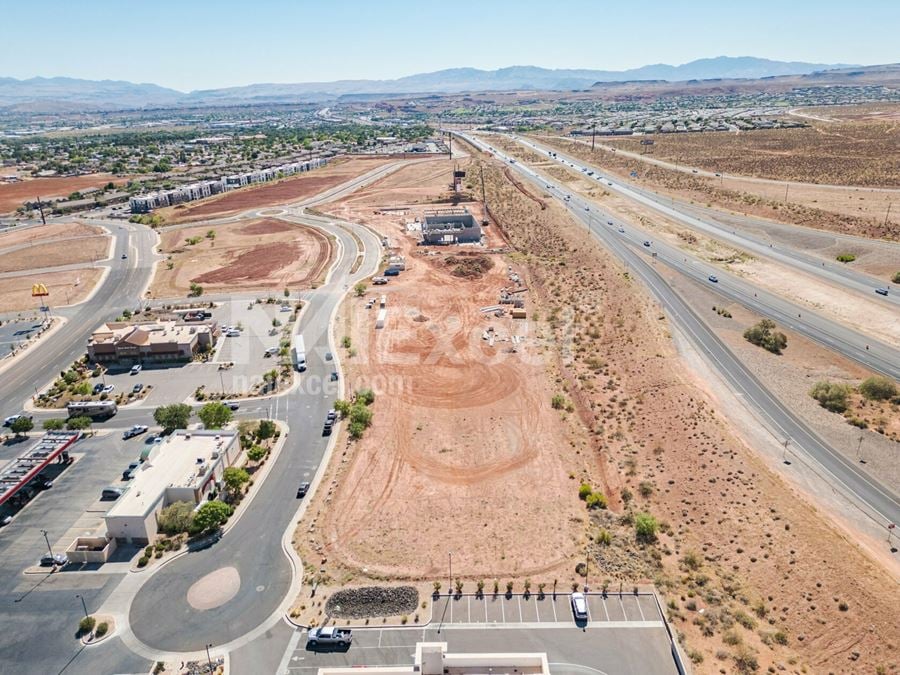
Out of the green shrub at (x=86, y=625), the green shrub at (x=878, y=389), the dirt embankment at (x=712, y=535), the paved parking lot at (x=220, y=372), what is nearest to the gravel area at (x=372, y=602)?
the dirt embankment at (x=712, y=535)

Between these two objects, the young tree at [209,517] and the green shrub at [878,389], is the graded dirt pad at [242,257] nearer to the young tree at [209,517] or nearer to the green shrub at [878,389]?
the young tree at [209,517]

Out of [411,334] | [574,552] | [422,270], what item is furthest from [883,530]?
[422,270]

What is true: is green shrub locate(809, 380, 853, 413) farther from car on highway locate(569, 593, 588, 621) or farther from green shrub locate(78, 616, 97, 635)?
green shrub locate(78, 616, 97, 635)

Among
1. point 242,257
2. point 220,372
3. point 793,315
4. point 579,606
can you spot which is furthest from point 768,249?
point 242,257

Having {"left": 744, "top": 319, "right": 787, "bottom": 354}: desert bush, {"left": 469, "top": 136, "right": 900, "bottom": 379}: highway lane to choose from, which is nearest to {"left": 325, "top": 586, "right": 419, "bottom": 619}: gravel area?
{"left": 744, "top": 319, "right": 787, "bottom": 354}: desert bush

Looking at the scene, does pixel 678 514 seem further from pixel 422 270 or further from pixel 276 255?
pixel 276 255

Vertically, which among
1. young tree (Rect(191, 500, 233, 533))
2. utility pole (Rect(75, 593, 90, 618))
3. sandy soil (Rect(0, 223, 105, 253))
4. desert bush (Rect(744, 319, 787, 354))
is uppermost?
sandy soil (Rect(0, 223, 105, 253))

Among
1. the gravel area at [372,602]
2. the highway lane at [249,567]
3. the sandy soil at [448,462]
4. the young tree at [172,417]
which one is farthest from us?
the young tree at [172,417]
